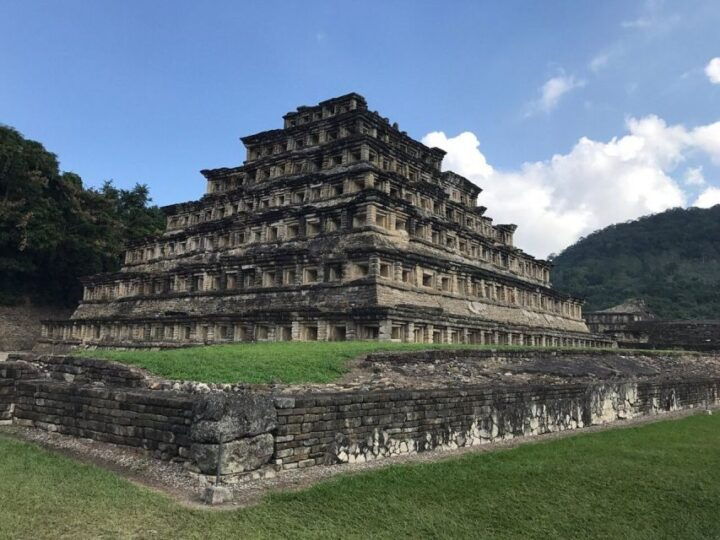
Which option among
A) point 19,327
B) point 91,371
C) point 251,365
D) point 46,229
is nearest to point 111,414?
point 251,365

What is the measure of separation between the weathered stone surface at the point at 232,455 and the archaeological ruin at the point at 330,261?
13.0 meters

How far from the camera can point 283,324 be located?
21812 mm

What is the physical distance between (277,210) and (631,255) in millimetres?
103171

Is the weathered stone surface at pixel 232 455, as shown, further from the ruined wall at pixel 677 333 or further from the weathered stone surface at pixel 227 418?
the ruined wall at pixel 677 333

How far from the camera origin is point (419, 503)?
586 cm

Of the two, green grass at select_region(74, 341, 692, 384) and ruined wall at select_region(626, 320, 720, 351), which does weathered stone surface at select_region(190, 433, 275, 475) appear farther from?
ruined wall at select_region(626, 320, 720, 351)

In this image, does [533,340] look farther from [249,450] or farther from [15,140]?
[15,140]

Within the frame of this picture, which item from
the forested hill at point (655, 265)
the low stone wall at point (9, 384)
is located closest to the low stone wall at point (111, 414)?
the low stone wall at point (9, 384)

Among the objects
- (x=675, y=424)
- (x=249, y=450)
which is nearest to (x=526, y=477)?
(x=249, y=450)

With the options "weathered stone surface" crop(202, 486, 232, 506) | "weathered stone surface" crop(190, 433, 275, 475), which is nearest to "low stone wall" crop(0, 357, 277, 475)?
"weathered stone surface" crop(190, 433, 275, 475)

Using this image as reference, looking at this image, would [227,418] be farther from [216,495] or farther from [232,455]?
[216,495]

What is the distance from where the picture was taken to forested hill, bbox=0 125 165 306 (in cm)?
3484

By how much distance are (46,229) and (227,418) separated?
36.3 metres

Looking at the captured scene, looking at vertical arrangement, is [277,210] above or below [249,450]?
above
